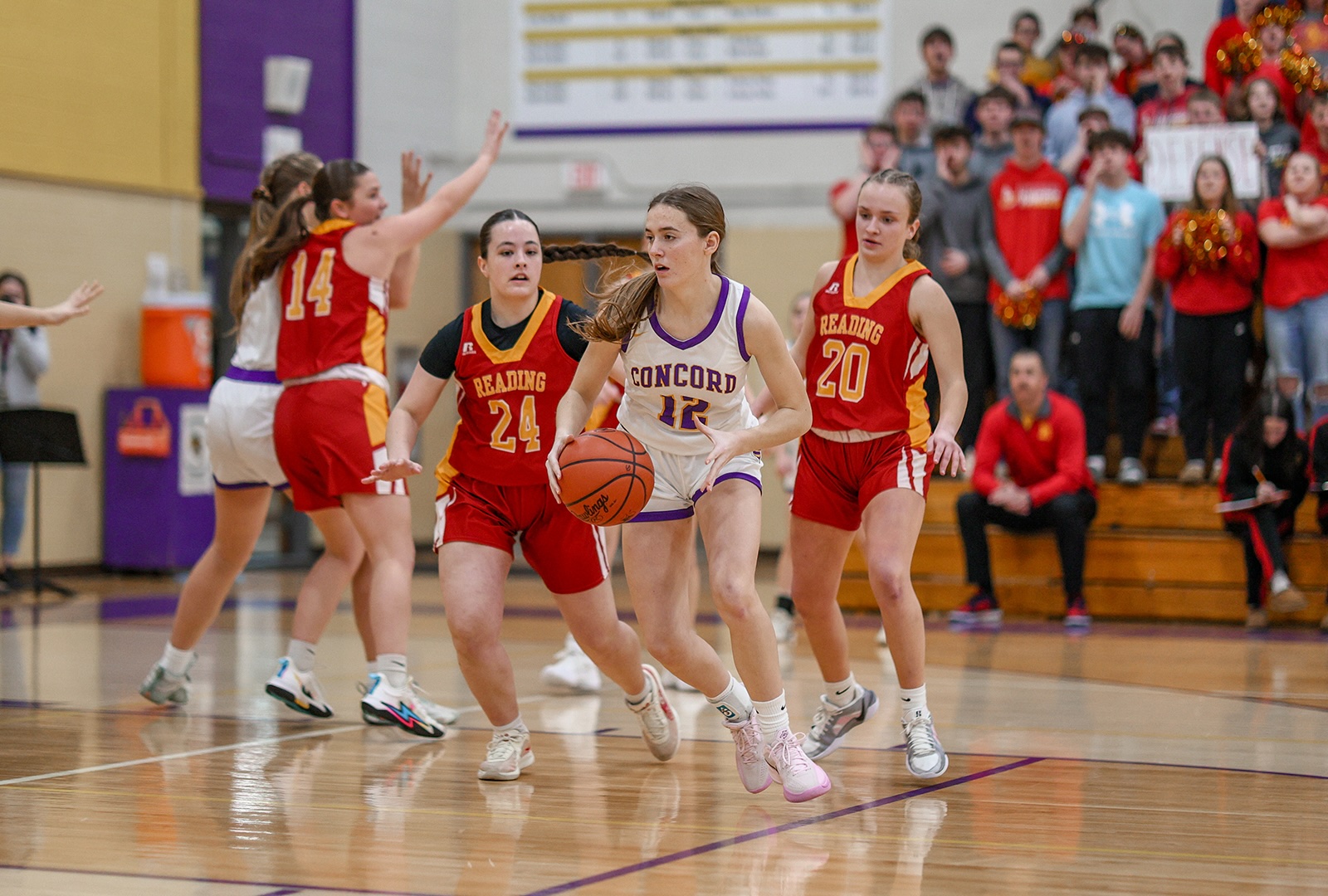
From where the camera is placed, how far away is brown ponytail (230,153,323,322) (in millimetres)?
5672

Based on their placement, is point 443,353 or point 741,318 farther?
point 443,353

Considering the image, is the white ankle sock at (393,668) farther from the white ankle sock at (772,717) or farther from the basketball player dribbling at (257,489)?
the white ankle sock at (772,717)

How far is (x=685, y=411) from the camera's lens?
14.1 ft

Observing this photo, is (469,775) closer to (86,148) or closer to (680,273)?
(680,273)

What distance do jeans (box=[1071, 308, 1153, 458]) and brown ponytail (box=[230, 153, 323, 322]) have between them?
4851mm

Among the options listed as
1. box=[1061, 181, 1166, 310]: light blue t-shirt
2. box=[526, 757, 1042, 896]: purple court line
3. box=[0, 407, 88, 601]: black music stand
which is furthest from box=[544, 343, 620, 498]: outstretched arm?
box=[0, 407, 88, 601]: black music stand

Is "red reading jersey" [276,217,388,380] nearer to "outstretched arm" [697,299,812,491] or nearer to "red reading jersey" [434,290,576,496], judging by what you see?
"red reading jersey" [434,290,576,496]

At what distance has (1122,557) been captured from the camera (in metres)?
9.12

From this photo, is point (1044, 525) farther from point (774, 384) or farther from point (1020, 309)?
point (774, 384)

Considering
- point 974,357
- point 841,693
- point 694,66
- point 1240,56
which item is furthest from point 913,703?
point 694,66

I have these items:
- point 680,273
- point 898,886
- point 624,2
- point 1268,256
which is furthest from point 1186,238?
point 624,2

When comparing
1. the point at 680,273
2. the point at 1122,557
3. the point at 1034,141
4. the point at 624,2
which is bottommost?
the point at 1122,557

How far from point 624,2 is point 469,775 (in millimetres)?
10647

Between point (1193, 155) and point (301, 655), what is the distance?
20.5ft
